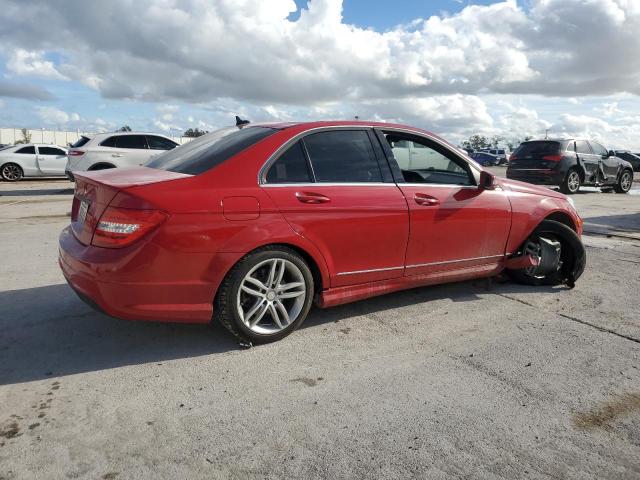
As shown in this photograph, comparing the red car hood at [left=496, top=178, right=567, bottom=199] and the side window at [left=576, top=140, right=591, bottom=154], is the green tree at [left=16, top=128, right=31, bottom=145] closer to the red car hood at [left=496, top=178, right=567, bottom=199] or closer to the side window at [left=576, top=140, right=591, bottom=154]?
the side window at [left=576, top=140, right=591, bottom=154]

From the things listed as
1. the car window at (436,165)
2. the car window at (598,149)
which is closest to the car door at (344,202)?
Result: the car window at (436,165)

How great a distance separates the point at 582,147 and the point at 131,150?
41.8 feet

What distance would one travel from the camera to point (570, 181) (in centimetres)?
1468

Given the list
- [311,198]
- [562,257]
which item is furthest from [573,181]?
[311,198]

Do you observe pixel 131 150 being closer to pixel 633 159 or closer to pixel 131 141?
pixel 131 141

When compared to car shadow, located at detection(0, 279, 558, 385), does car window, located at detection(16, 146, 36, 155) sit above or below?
above

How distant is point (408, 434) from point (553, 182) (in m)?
13.4

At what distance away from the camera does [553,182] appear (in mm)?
14305

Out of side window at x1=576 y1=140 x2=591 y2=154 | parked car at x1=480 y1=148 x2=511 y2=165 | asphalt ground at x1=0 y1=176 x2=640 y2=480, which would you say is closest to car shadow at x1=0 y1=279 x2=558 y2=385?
asphalt ground at x1=0 y1=176 x2=640 y2=480

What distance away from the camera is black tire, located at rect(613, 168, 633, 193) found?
17.0 metres

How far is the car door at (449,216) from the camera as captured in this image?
4125mm

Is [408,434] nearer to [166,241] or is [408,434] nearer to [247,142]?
[166,241]

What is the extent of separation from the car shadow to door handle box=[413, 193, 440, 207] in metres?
0.95

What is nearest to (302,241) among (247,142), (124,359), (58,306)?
(247,142)
